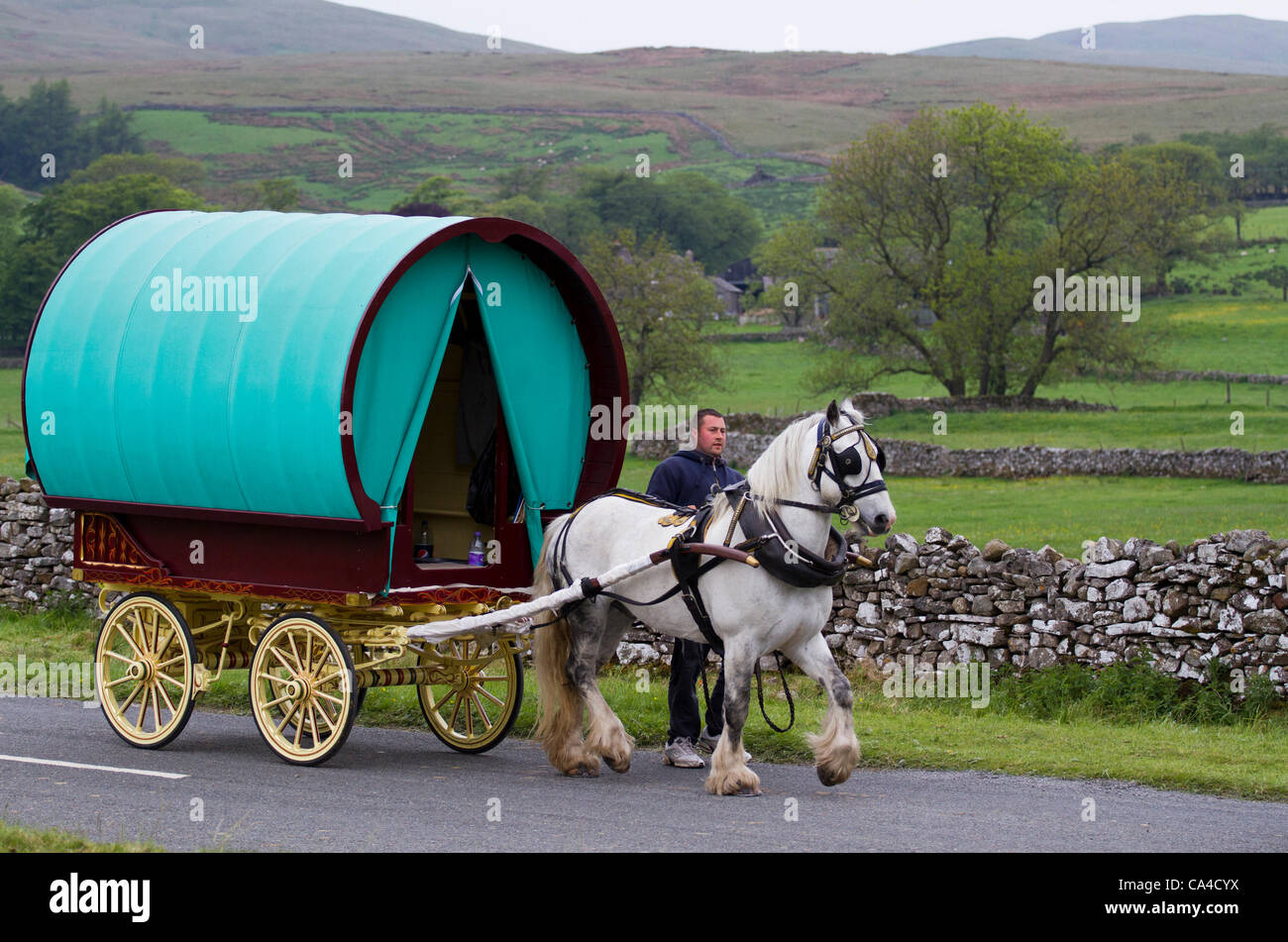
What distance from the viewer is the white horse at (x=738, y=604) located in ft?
29.8

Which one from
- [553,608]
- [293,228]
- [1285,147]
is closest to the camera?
[553,608]

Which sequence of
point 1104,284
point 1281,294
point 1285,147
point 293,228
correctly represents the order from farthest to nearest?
point 1285,147 < point 1281,294 < point 1104,284 < point 293,228

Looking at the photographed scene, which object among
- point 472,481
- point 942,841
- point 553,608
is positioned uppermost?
point 472,481

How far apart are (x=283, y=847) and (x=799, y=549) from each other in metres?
3.51

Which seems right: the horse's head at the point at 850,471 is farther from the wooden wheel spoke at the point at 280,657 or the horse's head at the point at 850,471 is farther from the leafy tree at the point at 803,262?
the leafy tree at the point at 803,262

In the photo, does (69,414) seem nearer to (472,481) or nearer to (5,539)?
(472,481)

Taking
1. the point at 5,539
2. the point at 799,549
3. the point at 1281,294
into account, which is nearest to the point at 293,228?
the point at 799,549

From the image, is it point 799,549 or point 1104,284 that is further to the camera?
point 1104,284

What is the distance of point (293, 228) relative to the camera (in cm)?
1073

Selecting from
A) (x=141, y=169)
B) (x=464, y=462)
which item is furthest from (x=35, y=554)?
(x=141, y=169)

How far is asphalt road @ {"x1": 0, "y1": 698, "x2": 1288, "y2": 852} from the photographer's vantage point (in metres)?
7.97

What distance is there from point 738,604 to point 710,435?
1.63 m

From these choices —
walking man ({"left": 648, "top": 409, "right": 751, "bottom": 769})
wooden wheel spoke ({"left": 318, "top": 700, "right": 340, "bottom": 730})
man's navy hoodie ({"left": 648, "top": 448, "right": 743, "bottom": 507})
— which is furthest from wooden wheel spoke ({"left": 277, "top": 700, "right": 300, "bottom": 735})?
man's navy hoodie ({"left": 648, "top": 448, "right": 743, "bottom": 507})

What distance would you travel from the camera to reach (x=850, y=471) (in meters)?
8.99
